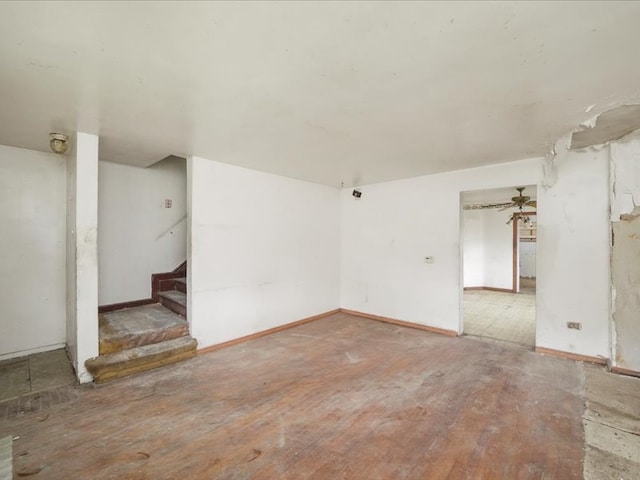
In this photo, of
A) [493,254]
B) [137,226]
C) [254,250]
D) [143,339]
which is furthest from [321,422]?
[493,254]

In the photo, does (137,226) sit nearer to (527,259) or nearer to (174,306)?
(174,306)

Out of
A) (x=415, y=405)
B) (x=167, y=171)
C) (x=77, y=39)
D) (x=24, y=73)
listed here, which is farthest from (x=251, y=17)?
(x=167, y=171)

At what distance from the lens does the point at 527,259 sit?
1009 centimetres

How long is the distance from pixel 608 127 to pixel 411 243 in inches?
101

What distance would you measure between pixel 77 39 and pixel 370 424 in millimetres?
2920

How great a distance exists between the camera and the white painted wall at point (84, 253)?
8.90ft

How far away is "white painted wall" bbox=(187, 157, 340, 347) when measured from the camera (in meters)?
3.54

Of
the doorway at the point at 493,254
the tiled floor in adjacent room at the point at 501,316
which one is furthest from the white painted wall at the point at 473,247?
the tiled floor in adjacent room at the point at 501,316

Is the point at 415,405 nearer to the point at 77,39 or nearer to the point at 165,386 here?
the point at 165,386

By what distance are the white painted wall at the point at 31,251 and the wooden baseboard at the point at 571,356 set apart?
582 cm

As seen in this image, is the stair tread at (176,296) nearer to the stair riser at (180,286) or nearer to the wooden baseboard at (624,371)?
the stair riser at (180,286)

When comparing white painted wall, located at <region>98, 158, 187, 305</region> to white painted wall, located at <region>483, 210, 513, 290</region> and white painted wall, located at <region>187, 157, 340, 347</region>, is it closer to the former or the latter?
white painted wall, located at <region>187, 157, 340, 347</region>

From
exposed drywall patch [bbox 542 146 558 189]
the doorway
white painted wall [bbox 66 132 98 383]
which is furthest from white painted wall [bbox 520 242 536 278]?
white painted wall [bbox 66 132 98 383]

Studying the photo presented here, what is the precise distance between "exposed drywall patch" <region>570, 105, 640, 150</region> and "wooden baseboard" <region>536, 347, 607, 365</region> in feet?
7.59
